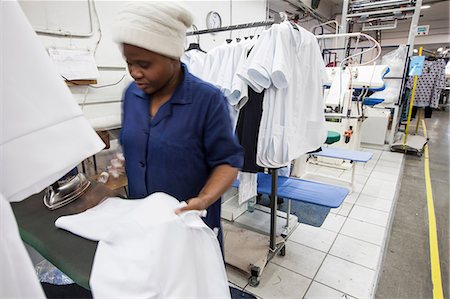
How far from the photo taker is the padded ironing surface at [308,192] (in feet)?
6.32

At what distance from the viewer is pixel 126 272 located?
56cm

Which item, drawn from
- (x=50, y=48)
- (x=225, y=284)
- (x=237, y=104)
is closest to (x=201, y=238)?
(x=225, y=284)

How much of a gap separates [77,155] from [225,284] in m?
0.50

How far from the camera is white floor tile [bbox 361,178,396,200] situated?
3215mm

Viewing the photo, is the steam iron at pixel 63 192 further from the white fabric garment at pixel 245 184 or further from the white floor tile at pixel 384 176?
the white floor tile at pixel 384 176

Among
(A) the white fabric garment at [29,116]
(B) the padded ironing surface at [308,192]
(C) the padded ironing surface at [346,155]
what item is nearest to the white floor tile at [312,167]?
(C) the padded ironing surface at [346,155]

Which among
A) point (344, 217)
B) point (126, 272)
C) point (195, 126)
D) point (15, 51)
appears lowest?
point (344, 217)

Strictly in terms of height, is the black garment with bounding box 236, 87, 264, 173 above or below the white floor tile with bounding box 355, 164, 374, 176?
above

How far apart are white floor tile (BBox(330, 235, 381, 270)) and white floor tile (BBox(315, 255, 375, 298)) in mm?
68

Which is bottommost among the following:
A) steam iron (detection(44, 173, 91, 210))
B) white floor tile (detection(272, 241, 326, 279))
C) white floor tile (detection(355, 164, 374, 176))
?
white floor tile (detection(272, 241, 326, 279))

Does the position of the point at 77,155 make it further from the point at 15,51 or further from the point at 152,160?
the point at 152,160

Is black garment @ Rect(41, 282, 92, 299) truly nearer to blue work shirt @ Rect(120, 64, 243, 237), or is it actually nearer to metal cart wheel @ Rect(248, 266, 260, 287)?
blue work shirt @ Rect(120, 64, 243, 237)

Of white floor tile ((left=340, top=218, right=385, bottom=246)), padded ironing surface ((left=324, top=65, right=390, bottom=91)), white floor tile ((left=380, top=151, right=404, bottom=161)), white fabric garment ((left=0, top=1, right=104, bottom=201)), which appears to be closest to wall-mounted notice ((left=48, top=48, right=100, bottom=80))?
white fabric garment ((left=0, top=1, right=104, bottom=201))

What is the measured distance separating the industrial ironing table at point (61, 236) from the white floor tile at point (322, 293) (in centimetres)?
149
